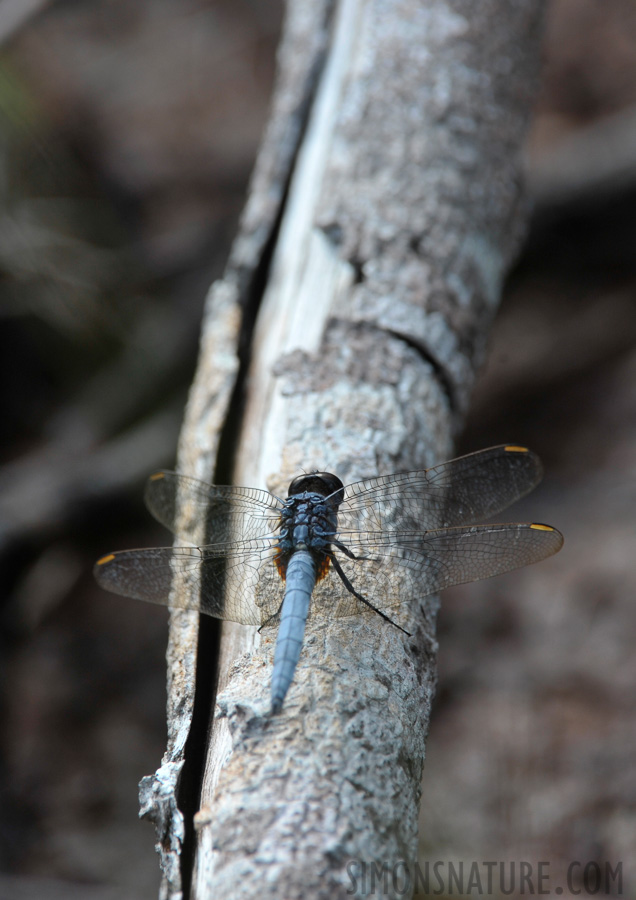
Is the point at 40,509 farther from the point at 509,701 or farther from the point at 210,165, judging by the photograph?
the point at 210,165

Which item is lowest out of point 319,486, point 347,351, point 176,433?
point 319,486

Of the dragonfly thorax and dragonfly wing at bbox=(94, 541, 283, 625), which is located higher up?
the dragonfly thorax


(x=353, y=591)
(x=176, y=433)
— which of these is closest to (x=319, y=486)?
(x=353, y=591)

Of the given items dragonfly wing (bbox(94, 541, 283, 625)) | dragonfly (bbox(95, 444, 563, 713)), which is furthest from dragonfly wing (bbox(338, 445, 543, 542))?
dragonfly wing (bbox(94, 541, 283, 625))

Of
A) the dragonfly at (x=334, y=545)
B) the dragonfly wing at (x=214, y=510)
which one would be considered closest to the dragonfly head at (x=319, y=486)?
the dragonfly at (x=334, y=545)

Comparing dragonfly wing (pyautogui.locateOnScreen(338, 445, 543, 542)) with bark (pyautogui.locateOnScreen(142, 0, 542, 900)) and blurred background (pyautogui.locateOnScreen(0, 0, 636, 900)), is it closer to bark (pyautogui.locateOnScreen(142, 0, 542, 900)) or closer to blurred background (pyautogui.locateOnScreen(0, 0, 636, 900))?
bark (pyautogui.locateOnScreen(142, 0, 542, 900))

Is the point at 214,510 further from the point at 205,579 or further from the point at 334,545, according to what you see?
the point at 334,545
